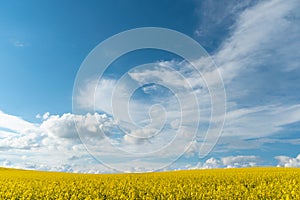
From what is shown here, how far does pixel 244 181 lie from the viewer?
96.0 ft

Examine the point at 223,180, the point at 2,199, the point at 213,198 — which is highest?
the point at 223,180

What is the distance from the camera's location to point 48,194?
18.8m

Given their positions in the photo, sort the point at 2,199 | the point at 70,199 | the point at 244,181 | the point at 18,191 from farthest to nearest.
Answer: the point at 244,181 < the point at 18,191 < the point at 2,199 < the point at 70,199

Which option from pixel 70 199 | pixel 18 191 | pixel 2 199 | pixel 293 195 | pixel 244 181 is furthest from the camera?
pixel 244 181

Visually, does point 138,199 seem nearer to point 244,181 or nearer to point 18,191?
point 18,191

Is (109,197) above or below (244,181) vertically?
below

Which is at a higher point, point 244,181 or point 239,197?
point 244,181

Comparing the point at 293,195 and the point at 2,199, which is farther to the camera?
the point at 2,199

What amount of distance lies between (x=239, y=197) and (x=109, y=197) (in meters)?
7.33

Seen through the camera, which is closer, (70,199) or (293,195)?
(293,195)

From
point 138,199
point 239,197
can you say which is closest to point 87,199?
point 138,199

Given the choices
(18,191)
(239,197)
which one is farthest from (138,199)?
(18,191)

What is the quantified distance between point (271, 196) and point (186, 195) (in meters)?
4.86

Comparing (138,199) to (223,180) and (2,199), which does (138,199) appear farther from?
(223,180)
